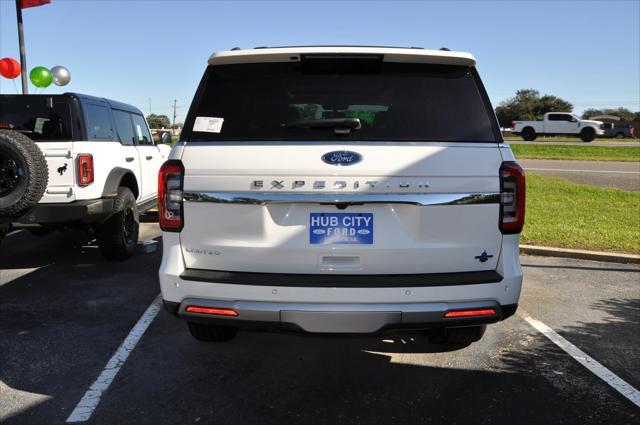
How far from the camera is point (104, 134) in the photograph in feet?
20.3

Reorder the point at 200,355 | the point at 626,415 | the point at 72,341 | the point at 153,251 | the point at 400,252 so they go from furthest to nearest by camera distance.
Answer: the point at 153,251 → the point at 72,341 → the point at 200,355 → the point at 626,415 → the point at 400,252

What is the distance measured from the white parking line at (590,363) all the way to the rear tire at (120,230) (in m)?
4.51

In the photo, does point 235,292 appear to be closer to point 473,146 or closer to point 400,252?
point 400,252

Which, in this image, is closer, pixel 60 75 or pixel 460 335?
pixel 460 335

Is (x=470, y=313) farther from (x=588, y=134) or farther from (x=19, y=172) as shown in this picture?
(x=588, y=134)

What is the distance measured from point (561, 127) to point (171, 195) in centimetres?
4123

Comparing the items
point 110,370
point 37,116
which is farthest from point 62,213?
point 110,370

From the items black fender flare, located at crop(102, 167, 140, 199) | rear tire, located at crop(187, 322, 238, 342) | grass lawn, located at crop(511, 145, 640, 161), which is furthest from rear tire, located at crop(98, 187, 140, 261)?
grass lawn, located at crop(511, 145, 640, 161)

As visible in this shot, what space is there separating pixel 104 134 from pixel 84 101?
0.48 metres

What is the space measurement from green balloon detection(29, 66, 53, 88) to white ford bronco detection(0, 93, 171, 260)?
6.14 m

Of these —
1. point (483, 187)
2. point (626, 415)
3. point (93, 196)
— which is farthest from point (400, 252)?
point (93, 196)

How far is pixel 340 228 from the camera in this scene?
261cm

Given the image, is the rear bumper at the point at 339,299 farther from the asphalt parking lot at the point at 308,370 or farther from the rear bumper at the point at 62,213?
the rear bumper at the point at 62,213

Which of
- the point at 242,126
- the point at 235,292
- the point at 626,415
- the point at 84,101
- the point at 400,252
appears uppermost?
the point at 84,101
